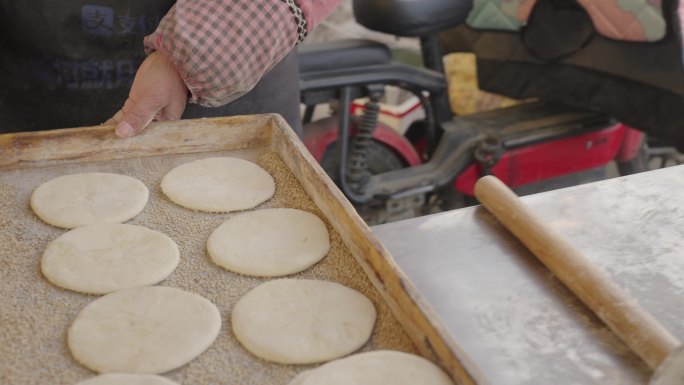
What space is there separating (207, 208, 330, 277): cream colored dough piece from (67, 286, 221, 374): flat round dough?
4.3 inches

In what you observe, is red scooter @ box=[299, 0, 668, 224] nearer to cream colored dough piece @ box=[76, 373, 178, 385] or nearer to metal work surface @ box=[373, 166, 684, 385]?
metal work surface @ box=[373, 166, 684, 385]

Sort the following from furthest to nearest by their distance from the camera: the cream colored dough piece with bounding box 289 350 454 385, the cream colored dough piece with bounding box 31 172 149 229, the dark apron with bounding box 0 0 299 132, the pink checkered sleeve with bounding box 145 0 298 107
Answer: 1. the dark apron with bounding box 0 0 299 132
2. the pink checkered sleeve with bounding box 145 0 298 107
3. the cream colored dough piece with bounding box 31 172 149 229
4. the cream colored dough piece with bounding box 289 350 454 385

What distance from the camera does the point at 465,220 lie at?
1.30 m

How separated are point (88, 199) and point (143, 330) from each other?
0.43 metres

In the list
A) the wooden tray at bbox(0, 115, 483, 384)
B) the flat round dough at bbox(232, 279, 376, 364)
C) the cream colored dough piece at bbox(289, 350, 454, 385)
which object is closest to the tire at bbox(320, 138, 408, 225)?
the wooden tray at bbox(0, 115, 483, 384)

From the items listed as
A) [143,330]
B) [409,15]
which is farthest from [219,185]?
[409,15]

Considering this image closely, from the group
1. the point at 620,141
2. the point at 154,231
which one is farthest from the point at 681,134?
the point at 154,231

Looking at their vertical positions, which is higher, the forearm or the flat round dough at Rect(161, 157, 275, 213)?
the forearm

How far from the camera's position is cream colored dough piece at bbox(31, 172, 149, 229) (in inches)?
50.3

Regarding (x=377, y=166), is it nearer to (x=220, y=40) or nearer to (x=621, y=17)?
(x=621, y=17)

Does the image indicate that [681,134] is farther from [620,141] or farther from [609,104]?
[620,141]

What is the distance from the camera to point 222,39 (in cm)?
142

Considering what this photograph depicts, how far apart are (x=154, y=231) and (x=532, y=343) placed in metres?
0.68

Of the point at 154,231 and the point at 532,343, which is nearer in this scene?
the point at 532,343
